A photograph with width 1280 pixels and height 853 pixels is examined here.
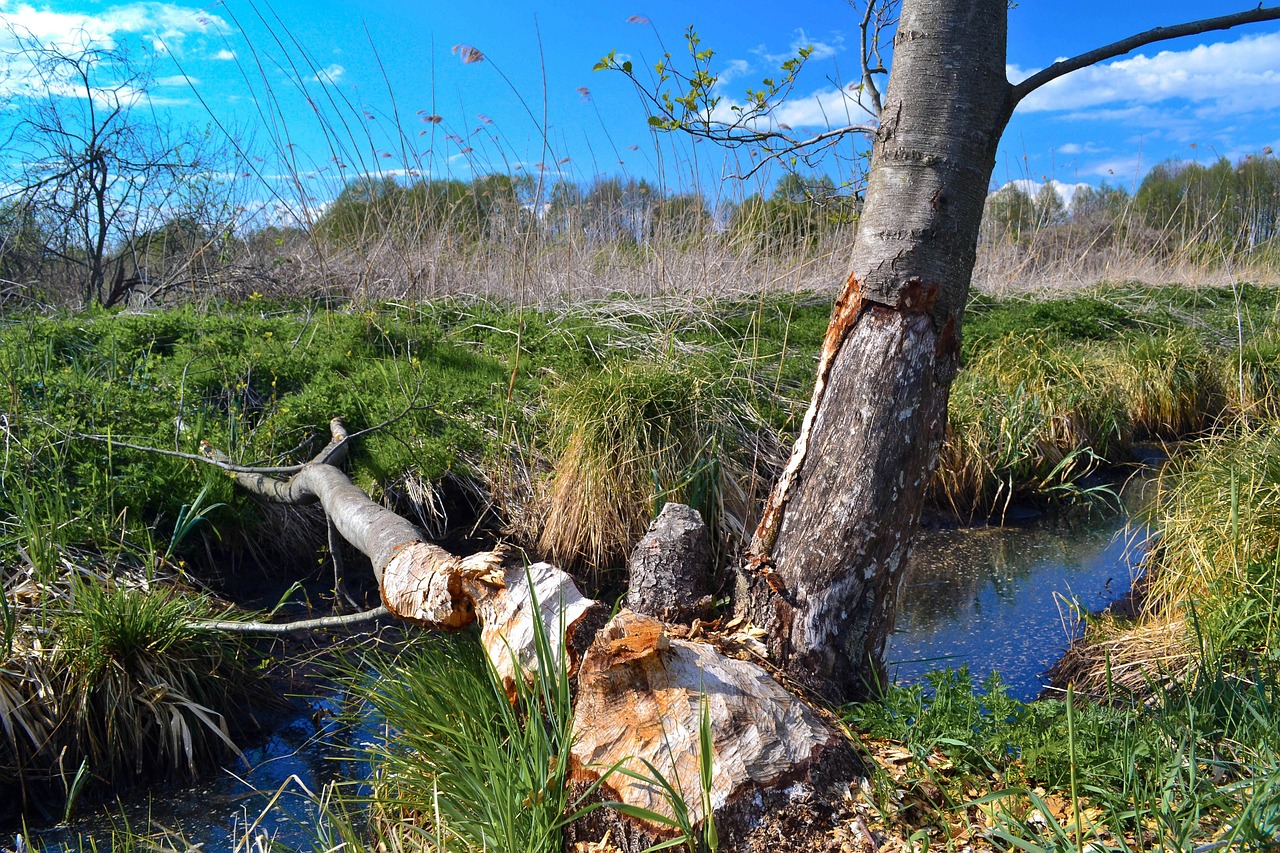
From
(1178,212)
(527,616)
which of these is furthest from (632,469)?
(1178,212)

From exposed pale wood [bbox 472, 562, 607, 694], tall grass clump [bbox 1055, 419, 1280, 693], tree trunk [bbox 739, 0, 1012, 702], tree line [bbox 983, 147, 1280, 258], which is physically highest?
tree line [bbox 983, 147, 1280, 258]

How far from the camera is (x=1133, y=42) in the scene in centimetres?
251

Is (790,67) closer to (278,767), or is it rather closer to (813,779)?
(813,779)

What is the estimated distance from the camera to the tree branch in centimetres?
241

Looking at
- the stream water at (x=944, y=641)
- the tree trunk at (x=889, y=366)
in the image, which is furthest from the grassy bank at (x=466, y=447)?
the tree trunk at (x=889, y=366)

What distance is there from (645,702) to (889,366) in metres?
1.26

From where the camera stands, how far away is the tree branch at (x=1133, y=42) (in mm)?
2412

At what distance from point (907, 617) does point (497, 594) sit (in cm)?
294

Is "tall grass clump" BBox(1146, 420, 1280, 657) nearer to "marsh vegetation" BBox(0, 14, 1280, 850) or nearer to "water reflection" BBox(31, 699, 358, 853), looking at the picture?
"marsh vegetation" BBox(0, 14, 1280, 850)

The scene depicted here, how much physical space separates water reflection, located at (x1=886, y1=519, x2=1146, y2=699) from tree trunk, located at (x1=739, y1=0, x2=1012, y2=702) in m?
1.01

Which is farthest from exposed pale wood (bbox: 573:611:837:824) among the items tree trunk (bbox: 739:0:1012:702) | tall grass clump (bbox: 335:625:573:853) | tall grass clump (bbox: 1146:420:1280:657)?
tall grass clump (bbox: 1146:420:1280:657)

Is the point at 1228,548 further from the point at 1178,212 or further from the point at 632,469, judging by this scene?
the point at 1178,212

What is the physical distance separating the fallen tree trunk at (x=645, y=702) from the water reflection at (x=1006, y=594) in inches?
57.8

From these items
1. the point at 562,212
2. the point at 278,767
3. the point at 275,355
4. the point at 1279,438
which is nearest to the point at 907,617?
the point at 1279,438
